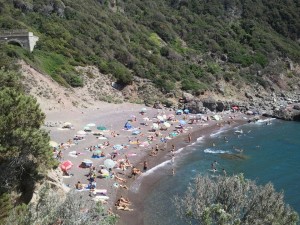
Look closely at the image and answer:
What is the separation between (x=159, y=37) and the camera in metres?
91.6

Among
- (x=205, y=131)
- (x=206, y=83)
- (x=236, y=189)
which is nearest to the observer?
(x=236, y=189)

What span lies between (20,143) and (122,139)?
2692 centimetres

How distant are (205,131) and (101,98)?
15.9 meters

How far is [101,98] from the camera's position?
196 ft

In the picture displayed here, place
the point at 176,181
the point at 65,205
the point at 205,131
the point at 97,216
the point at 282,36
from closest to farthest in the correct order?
the point at 65,205
the point at 97,216
the point at 176,181
the point at 205,131
the point at 282,36

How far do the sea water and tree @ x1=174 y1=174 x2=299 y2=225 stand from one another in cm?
1083

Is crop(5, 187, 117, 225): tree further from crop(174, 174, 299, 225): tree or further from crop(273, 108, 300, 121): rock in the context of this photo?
crop(273, 108, 300, 121): rock

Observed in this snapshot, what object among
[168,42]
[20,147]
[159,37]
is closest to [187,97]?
[168,42]

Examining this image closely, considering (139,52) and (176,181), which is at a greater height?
(139,52)

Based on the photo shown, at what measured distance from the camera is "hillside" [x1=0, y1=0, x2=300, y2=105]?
65438mm

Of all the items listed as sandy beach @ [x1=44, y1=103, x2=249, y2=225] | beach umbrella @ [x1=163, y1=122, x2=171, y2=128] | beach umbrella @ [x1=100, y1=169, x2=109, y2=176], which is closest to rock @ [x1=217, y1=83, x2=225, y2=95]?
sandy beach @ [x1=44, y1=103, x2=249, y2=225]

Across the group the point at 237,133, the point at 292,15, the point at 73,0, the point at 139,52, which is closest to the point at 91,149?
the point at 237,133

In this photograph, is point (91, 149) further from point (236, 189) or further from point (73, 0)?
point (73, 0)

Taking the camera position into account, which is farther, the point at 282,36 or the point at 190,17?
the point at 282,36
